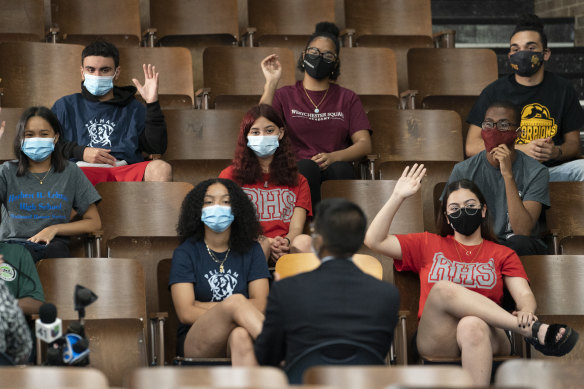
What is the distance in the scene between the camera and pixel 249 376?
2.37 metres

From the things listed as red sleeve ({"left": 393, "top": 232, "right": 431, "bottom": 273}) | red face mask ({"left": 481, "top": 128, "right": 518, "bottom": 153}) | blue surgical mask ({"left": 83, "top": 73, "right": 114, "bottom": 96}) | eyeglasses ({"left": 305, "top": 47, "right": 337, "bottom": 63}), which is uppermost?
eyeglasses ({"left": 305, "top": 47, "right": 337, "bottom": 63})

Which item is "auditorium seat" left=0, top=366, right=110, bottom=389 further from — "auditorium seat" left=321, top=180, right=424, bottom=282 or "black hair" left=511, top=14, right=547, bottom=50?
"black hair" left=511, top=14, right=547, bottom=50

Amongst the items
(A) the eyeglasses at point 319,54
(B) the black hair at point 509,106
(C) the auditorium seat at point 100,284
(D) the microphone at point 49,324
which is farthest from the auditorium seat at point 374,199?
(D) the microphone at point 49,324

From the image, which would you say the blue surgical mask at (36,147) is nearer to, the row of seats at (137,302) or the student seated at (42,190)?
the student seated at (42,190)

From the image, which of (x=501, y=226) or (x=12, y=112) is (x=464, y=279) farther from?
(x=12, y=112)

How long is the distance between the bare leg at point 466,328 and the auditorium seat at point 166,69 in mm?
2250

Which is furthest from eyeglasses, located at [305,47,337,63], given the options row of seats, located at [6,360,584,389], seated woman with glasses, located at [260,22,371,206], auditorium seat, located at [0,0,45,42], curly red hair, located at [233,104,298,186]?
row of seats, located at [6,360,584,389]

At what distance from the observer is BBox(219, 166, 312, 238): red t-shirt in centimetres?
416

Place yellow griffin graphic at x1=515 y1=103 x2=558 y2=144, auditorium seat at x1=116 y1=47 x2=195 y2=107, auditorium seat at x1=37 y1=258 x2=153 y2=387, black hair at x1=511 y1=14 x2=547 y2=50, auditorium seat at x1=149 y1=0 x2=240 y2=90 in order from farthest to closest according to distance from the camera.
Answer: auditorium seat at x1=149 y1=0 x2=240 y2=90 < auditorium seat at x1=116 y1=47 x2=195 y2=107 < black hair at x1=511 y1=14 x2=547 y2=50 < yellow griffin graphic at x1=515 y1=103 x2=558 y2=144 < auditorium seat at x1=37 y1=258 x2=153 y2=387

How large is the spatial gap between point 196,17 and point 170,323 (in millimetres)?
2541

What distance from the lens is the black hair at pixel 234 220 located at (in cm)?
371

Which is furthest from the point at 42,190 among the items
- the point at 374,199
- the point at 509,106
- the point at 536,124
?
the point at 536,124

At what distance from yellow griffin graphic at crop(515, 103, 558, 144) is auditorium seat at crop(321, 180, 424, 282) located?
87 cm

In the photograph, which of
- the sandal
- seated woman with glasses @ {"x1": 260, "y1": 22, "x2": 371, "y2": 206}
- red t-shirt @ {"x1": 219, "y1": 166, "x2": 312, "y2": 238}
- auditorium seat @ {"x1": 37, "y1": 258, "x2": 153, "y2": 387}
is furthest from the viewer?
seated woman with glasses @ {"x1": 260, "y1": 22, "x2": 371, "y2": 206}
